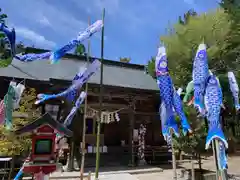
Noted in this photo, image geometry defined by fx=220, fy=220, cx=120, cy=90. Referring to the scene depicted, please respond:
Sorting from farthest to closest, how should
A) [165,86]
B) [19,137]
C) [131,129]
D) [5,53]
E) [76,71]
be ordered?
[76,71], [131,129], [19,137], [5,53], [165,86]

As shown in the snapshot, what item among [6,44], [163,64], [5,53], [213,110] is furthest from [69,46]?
[213,110]

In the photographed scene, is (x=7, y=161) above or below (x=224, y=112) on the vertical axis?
below

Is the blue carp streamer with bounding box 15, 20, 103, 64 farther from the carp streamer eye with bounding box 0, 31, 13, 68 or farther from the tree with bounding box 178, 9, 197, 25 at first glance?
the tree with bounding box 178, 9, 197, 25

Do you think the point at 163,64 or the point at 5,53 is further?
the point at 5,53

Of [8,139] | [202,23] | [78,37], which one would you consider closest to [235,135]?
[202,23]

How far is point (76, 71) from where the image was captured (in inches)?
472

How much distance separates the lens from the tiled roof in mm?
10055

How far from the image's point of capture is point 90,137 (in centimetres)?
1312

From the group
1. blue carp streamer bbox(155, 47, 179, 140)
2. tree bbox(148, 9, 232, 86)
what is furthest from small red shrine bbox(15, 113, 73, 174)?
tree bbox(148, 9, 232, 86)

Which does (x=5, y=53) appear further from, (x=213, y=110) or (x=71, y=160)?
(x=213, y=110)

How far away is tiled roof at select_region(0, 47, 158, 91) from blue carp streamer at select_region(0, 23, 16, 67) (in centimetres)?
270

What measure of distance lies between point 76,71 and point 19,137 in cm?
560

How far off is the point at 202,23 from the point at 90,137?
8604mm

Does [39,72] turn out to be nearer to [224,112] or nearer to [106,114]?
[106,114]
